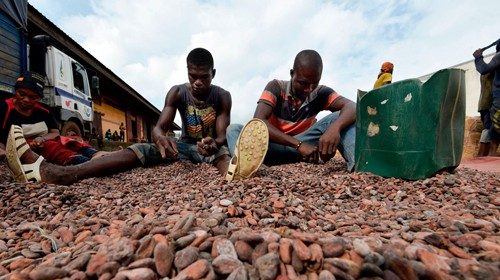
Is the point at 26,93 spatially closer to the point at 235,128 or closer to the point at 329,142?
the point at 235,128

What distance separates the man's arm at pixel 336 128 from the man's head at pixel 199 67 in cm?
118

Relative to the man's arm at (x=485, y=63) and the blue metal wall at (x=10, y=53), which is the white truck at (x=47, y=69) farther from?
the man's arm at (x=485, y=63)

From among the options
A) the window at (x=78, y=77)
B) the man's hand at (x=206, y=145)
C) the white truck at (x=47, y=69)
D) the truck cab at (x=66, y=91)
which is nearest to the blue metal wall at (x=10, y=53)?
the white truck at (x=47, y=69)

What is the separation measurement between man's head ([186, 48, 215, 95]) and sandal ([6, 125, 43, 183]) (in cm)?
134

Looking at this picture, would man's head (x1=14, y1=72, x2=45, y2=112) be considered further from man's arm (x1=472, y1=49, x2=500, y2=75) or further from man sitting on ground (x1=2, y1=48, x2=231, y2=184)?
man's arm (x1=472, y1=49, x2=500, y2=75)

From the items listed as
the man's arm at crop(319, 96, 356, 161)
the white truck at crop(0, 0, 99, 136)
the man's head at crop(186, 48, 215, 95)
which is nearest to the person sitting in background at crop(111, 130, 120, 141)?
the white truck at crop(0, 0, 99, 136)

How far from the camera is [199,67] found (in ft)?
8.76

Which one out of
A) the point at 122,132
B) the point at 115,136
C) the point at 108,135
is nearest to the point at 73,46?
the point at 108,135

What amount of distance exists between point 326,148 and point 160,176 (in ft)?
4.09

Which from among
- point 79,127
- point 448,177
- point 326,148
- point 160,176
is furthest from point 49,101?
point 448,177

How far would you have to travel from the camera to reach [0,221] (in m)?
Result: 1.24

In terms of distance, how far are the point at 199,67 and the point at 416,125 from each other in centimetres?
176

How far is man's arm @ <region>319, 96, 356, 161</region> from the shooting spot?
2.20m

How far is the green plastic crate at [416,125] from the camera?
5.69 feet
